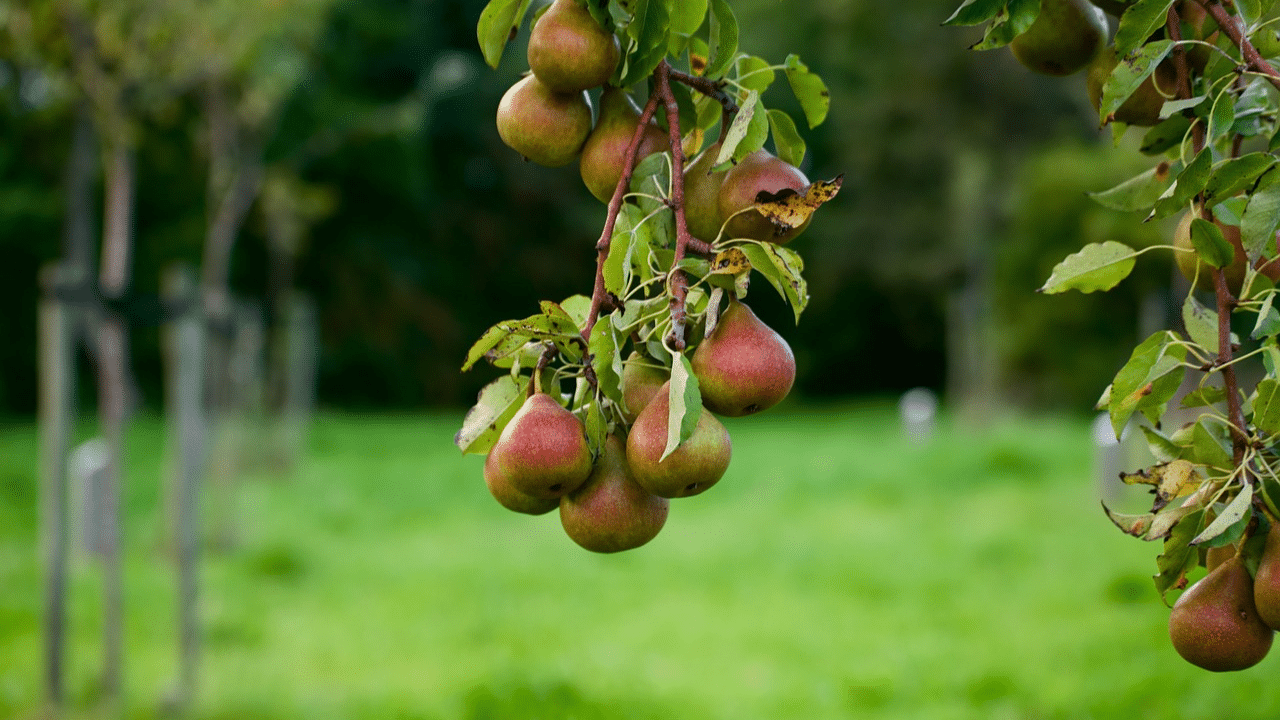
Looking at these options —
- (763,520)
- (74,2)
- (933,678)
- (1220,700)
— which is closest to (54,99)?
(74,2)

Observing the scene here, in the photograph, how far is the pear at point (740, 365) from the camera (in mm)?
787

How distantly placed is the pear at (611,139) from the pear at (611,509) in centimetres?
24

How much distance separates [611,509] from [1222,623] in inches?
17.7

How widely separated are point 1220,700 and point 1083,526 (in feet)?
9.65

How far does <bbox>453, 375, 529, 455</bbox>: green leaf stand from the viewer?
2.77ft

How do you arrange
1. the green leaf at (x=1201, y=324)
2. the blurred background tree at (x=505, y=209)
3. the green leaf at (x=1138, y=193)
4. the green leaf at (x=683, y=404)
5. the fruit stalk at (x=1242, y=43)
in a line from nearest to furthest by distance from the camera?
1. the green leaf at (x=683, y=404)
2. the fruit stalk at (x=1242, y=43)
3. the green leaf at (x=1201, y=324)
4. the green leaf at (x=1138, y=193)
5. the blurred background tree at (x=505, y=209)

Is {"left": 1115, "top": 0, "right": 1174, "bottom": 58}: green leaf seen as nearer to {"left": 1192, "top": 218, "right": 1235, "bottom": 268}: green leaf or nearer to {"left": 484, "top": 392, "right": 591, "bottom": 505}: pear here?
{"left": 1192, "top": 218, "right": 1235, "bottom": 268}: green leaf

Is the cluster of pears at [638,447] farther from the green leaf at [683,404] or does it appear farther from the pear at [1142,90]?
the pear at [1142,90]

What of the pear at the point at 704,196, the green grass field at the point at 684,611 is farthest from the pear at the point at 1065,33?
the green grass field at the point at 684,611

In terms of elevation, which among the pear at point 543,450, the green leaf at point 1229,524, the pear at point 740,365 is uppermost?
the pear at point 740,365

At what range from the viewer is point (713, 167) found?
2.76 feet

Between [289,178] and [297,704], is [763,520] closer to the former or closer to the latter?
[297,704]

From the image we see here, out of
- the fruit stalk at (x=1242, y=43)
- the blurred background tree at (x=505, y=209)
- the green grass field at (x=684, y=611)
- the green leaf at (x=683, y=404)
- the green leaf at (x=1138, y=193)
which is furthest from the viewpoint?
the blurred background tree at (x=505, y=209)

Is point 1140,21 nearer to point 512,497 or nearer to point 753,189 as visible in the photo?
point 753,189
